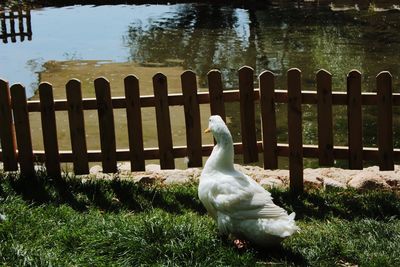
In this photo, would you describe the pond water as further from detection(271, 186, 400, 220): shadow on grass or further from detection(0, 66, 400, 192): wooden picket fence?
detection(271, 186, 400, 220): shadow on grass

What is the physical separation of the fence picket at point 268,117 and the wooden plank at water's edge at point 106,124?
1617mm

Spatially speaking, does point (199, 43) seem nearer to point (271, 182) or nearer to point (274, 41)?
point (274, 41)

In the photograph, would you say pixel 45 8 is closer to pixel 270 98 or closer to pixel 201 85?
pixel 201 85

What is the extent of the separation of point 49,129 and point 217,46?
1234cm

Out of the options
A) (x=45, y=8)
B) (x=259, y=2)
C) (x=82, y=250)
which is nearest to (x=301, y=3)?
(x=259, y=2)

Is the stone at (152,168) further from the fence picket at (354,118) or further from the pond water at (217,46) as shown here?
the fence picket at (354,118)

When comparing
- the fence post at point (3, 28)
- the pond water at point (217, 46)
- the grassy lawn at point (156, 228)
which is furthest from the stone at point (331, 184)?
the fence post at point (3, 28)

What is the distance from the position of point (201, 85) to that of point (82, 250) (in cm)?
908

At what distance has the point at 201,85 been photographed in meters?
13.5

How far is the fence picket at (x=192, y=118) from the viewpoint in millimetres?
6359

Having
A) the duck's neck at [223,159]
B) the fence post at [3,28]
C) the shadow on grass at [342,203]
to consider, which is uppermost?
the fence post at [3,28]

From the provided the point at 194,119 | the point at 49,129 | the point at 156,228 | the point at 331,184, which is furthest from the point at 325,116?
the point at 49,129

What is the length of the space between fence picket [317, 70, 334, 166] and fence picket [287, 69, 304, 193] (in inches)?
8.6

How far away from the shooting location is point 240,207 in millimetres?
4676
